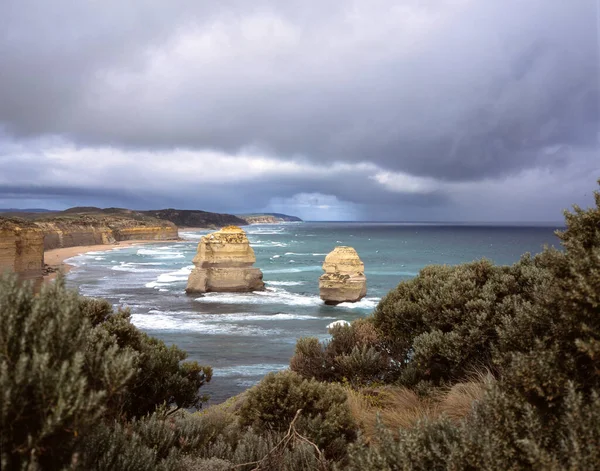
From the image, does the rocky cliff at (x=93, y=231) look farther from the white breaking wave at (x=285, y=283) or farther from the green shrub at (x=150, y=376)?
the green shrub at (x=150, y=376)

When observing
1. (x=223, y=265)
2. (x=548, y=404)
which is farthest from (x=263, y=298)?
(x=548, y=404)

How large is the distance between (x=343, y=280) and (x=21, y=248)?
3590 centimetres

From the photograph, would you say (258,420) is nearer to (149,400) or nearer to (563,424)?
(149,400)

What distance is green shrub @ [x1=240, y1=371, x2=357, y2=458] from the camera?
6598 mm

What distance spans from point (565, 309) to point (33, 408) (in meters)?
4.64

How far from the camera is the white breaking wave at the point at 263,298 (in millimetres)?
40388

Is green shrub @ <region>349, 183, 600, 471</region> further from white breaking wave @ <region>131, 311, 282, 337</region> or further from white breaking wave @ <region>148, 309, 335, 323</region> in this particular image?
white breaking wave @ <region>148, 309, 335, 323</region>

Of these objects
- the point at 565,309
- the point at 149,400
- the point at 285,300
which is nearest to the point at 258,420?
the point at 149,400

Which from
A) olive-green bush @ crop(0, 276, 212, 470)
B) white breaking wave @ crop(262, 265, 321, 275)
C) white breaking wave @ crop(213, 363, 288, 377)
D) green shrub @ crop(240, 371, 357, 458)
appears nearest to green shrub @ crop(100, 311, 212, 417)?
green shrub @ crop(240, 371, 357, 458)

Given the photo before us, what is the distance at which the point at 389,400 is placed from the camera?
8.22 m

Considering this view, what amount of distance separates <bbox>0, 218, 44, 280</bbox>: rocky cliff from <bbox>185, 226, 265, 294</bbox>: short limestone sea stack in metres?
17.9

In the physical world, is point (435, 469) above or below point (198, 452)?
above

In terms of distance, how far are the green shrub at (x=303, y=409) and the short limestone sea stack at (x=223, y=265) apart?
36.9m

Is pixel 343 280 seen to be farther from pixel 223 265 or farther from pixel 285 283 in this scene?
pixel 285 283
